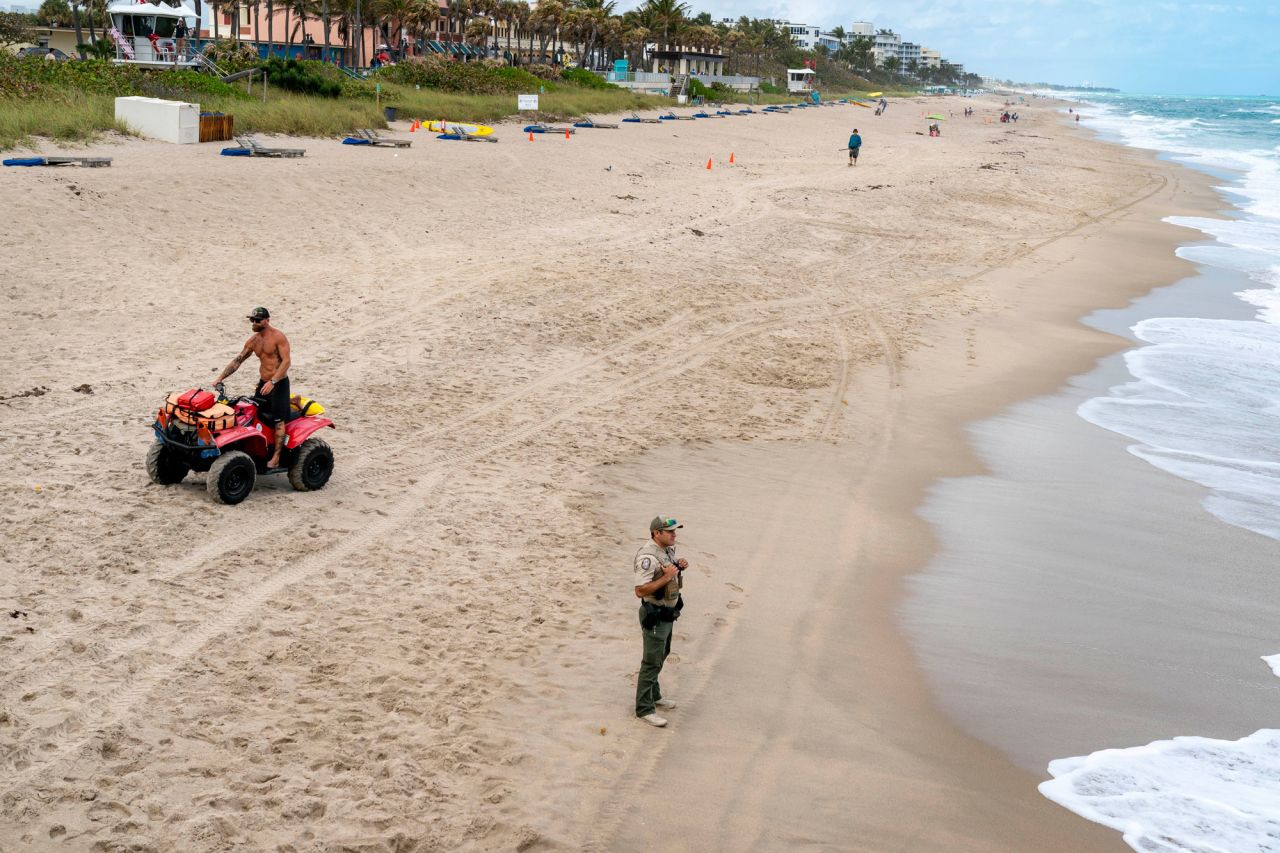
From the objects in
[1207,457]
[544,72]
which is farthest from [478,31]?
[1207,457]

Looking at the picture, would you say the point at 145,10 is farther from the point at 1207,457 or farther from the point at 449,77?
the point at 1207,457

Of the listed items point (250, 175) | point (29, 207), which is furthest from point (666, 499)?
point (250, 175)

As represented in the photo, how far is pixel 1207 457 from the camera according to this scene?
1465 cm

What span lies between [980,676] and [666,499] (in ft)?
12.5

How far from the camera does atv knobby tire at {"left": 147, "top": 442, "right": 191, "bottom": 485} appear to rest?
32.9ft

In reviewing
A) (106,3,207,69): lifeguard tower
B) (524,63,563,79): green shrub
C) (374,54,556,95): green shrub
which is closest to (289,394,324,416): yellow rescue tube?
(106,3,207,69): lifeguard tower

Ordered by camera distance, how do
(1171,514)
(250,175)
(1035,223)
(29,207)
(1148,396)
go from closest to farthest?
(1171,514), (1148,396), (29,207), (250,175), (1035,223)

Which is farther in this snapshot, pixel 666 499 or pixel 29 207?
pixel 29 207

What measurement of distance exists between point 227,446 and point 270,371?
0.77 m

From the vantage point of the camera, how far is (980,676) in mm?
8844

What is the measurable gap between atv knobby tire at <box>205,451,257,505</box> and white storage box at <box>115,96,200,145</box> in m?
21.2

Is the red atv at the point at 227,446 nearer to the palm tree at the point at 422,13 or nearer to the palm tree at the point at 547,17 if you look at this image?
the palm tree at the point at 422,13

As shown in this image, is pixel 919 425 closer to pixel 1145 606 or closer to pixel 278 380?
pixel 1145 606

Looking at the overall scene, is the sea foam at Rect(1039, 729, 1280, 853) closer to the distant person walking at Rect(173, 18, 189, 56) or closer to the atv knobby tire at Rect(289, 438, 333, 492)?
the atv knobby tire at Rect(289, 438, 333, 492)
